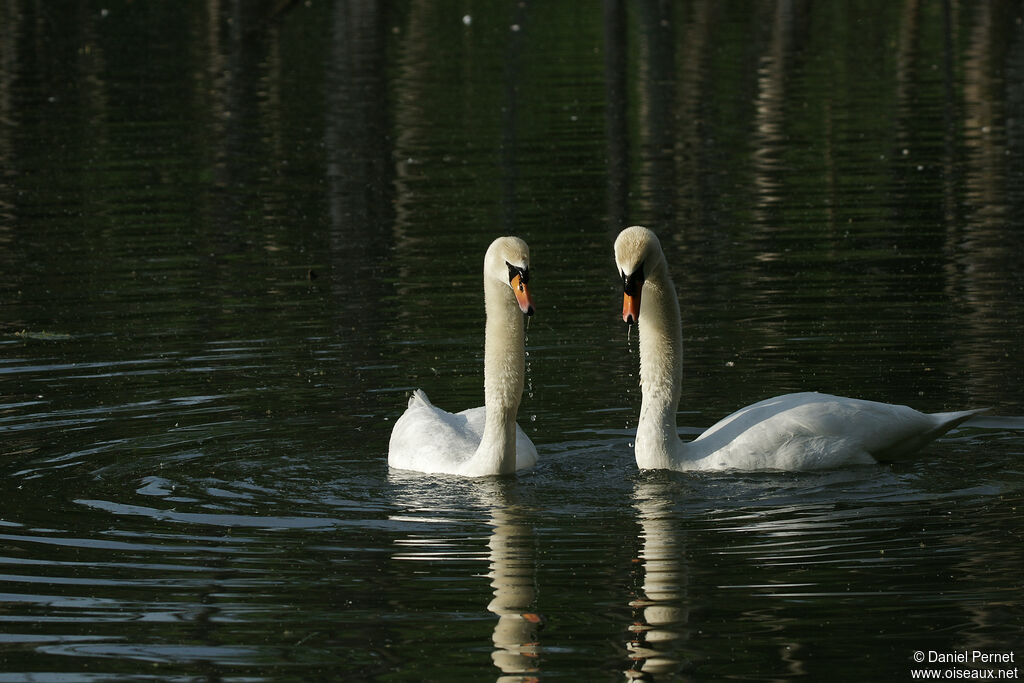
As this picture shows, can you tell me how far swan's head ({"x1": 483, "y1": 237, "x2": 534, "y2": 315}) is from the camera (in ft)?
32.2

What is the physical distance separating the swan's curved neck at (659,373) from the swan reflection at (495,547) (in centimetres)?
89

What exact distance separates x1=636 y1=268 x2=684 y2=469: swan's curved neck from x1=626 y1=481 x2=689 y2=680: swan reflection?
0.50m

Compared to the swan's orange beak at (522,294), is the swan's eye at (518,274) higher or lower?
higher

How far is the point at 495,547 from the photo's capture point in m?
9.16

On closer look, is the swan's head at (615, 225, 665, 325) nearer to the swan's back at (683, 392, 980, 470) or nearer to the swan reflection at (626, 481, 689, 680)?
the swan's back at (683, 392, 980, 470)

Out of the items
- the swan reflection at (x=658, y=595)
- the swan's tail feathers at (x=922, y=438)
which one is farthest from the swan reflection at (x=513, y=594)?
the swan's tail feathers at (x=922, y=438)

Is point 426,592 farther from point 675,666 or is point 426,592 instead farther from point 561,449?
point 561,449

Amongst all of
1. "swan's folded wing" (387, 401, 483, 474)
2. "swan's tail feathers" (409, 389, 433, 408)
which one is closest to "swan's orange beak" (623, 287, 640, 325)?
"swan's folded wing" (387, 401, 483, 474)

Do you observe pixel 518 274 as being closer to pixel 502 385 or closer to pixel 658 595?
pixel 502 385

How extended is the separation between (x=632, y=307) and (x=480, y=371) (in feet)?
11.9

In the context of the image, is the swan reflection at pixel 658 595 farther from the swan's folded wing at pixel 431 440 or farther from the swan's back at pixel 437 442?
the swan's folded wing at pixel 431 440

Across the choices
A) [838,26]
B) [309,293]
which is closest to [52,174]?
[309,293]

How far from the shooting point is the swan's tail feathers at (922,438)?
10656 mm

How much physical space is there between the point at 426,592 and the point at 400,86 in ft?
87.0
